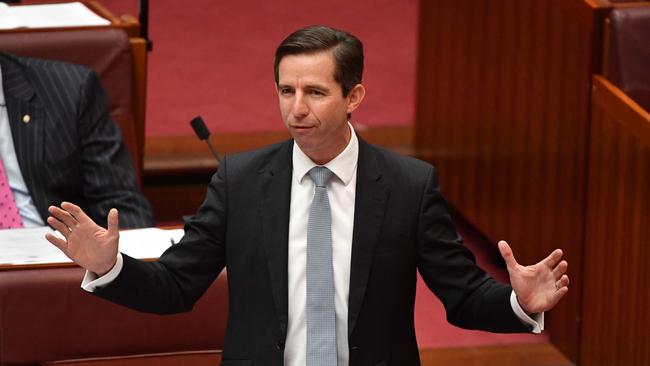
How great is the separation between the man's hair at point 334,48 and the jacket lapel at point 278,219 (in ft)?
0.38

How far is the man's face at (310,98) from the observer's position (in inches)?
64.2

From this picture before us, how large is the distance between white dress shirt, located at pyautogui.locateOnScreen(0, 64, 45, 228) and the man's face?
120 centimetres

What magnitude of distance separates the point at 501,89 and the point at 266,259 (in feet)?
5.40

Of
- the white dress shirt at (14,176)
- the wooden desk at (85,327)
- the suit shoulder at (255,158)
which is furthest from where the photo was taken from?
the white dress shirt at (14,176)

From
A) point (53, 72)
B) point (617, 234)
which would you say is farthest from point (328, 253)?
point (53, 72)

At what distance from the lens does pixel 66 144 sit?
277 centimetres

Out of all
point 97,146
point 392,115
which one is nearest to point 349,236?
point 97,146

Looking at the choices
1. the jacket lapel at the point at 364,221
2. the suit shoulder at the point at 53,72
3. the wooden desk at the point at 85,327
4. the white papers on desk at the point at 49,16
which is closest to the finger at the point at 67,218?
the jacket lapel at the point at 364,221

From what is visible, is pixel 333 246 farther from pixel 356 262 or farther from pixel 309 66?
pixel 309 66

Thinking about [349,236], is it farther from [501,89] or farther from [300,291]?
[501,89]

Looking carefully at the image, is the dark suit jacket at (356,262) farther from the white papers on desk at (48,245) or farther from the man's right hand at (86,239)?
the white papers on desk at (48,245)

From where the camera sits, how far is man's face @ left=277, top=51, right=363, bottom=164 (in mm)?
1631

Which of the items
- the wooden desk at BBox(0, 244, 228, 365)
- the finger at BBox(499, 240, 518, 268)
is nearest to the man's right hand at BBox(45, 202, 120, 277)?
the finger at BBox(499, 240, 518, 268)

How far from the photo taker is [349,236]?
172 cm
